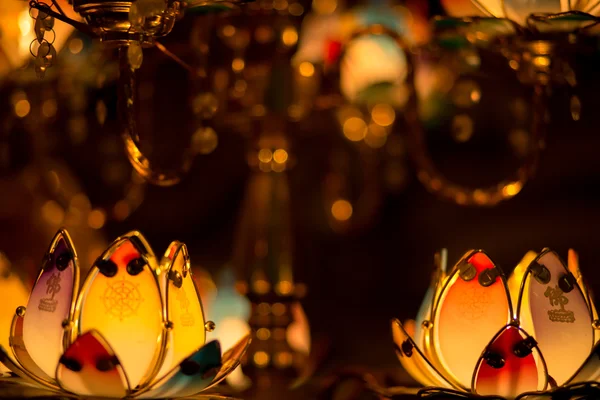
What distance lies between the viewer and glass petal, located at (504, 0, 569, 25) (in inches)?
30.6

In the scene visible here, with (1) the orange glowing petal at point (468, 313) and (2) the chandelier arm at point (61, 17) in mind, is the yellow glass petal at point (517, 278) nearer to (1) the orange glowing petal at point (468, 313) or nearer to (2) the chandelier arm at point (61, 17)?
(1) the orange glowing petal at point (468, 313)

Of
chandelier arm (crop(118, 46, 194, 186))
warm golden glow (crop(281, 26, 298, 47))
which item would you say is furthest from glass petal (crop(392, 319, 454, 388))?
warm golden glow (crop(281, 26, 298, 47))

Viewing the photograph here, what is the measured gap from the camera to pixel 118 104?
75cm

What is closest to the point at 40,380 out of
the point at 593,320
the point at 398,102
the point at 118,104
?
the point at 118,104

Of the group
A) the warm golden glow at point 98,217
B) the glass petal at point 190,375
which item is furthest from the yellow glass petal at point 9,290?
the warm golden glow at point 98,217

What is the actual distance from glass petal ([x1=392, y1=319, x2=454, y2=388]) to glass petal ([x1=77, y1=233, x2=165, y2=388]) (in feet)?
0.65

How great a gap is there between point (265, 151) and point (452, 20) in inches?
14.5

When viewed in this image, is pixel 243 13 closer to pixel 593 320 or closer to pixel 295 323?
pixel 295 323

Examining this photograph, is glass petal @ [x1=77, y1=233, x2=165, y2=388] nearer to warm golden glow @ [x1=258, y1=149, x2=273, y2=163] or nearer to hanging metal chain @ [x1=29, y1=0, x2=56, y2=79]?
hanging metal chain @ [x1=29, y1=0, x2=56, y2=79]

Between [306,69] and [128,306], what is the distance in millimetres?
551

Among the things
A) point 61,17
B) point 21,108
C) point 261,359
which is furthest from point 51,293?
point 21,108

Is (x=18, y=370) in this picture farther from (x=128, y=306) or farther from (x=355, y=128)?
(x=355, y=128)

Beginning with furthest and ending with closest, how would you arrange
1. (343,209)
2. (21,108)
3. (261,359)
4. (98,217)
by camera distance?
(343,209), (98,217), (21,108), (261,359)

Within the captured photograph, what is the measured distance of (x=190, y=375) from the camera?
2.03 feet
